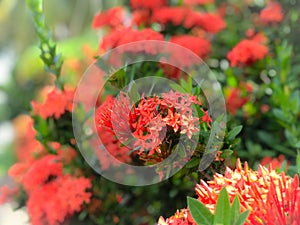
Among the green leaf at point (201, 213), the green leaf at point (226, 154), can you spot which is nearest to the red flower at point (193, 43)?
the green leaf at point (226, 154)

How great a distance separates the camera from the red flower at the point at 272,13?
1.57 m

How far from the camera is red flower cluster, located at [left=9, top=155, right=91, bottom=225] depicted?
120 centimetres

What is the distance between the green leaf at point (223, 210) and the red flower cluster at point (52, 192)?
23.9 inches

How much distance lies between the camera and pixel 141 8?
5.42 ft

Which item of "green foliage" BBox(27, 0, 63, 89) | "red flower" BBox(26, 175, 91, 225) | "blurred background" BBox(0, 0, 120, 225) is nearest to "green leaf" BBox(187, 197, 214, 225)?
"red flower" BBox(26, 175, 91, 225)

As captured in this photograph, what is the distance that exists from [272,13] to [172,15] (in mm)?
277

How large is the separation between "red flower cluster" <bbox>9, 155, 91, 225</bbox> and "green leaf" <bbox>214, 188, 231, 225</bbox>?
23.9 inches

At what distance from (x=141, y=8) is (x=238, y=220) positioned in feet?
3.69

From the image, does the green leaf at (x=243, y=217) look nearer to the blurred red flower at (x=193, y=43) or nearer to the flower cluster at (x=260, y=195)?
the flower cluster at (x=260, y=195)

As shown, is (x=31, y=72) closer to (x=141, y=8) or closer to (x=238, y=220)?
(x=141, y=8)

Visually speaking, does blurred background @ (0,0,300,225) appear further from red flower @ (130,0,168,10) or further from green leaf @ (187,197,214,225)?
green leaf @ (187,197,214,225)

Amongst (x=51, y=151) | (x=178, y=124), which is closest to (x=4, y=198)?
(x=51, y=151)

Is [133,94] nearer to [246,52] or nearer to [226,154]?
[226,154]

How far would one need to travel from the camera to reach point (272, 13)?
1578mm
